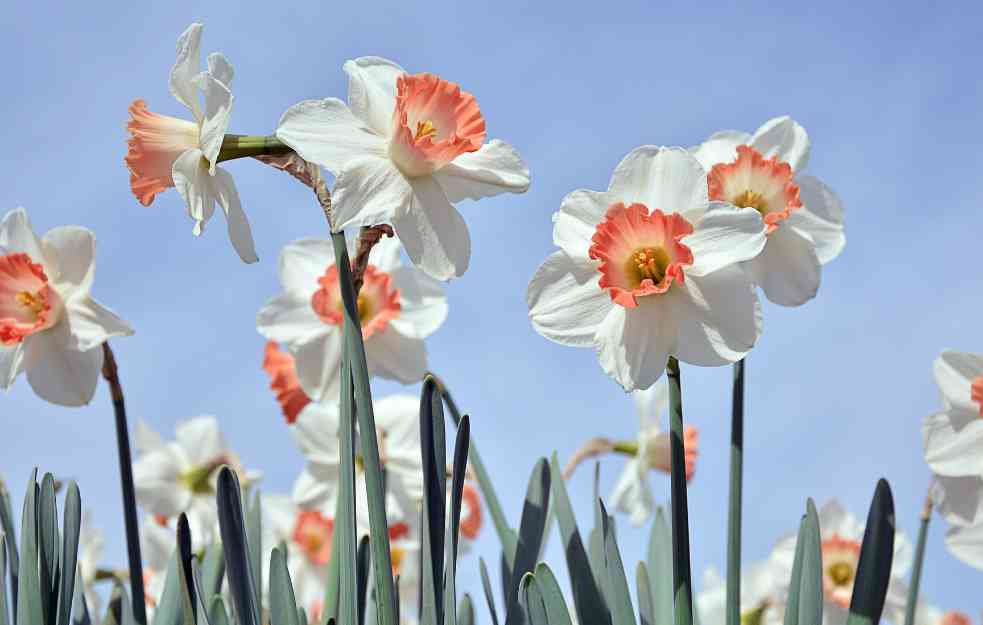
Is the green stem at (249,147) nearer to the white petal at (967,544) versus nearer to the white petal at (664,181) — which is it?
the white petal at (664,181)

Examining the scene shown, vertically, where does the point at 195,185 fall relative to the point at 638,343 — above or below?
above

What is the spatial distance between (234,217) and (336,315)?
2.62 ft

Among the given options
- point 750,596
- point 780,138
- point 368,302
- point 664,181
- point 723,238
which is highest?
point 780,138

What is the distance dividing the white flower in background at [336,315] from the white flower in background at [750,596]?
1.57 metres

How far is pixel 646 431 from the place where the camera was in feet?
9.73

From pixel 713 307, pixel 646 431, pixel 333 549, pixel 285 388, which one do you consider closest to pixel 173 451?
pixel 285 388

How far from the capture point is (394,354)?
7.41 ft

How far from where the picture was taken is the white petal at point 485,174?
149cm

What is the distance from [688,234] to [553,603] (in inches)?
23.1

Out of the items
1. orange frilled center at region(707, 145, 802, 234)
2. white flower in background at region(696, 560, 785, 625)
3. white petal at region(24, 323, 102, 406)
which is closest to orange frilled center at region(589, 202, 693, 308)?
orange frilled center at region(707, 145, 802, 234)

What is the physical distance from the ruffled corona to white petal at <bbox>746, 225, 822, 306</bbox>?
1022 millimetres

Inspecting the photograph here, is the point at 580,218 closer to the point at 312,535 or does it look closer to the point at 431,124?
the point at 431,124

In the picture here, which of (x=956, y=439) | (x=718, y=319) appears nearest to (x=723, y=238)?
(x=718, y=319)

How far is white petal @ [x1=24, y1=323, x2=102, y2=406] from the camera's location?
74.8 inches
